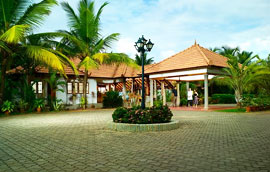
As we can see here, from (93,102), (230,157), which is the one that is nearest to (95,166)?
(230,157)

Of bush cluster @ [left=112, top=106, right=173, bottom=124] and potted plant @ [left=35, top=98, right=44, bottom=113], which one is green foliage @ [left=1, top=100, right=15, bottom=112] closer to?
potted plant @ [left=35, top=98, right=44, bottom=113]

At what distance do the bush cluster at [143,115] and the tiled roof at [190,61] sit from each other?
8099 mm

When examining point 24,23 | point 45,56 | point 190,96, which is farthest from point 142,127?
point 190,96

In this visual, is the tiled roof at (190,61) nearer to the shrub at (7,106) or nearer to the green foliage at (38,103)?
the green foliage at (38,103)

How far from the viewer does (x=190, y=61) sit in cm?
Answer: 1714

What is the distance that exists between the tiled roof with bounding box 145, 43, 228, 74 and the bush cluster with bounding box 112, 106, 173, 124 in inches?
319

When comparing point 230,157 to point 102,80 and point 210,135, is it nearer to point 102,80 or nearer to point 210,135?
point 210,135

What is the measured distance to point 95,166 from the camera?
13.6 feet

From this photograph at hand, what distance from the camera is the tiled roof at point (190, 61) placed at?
16.3 metres

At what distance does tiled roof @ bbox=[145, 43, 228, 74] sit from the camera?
1632 centimetres

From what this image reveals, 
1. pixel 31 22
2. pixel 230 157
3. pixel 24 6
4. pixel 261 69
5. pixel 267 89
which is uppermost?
pixel 24 6

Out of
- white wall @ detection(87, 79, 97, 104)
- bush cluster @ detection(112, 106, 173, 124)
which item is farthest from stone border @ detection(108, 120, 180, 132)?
white wall @ detection(87, 79, 97, 104)

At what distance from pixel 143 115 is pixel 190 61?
9973 mm

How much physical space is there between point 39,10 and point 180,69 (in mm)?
10253
